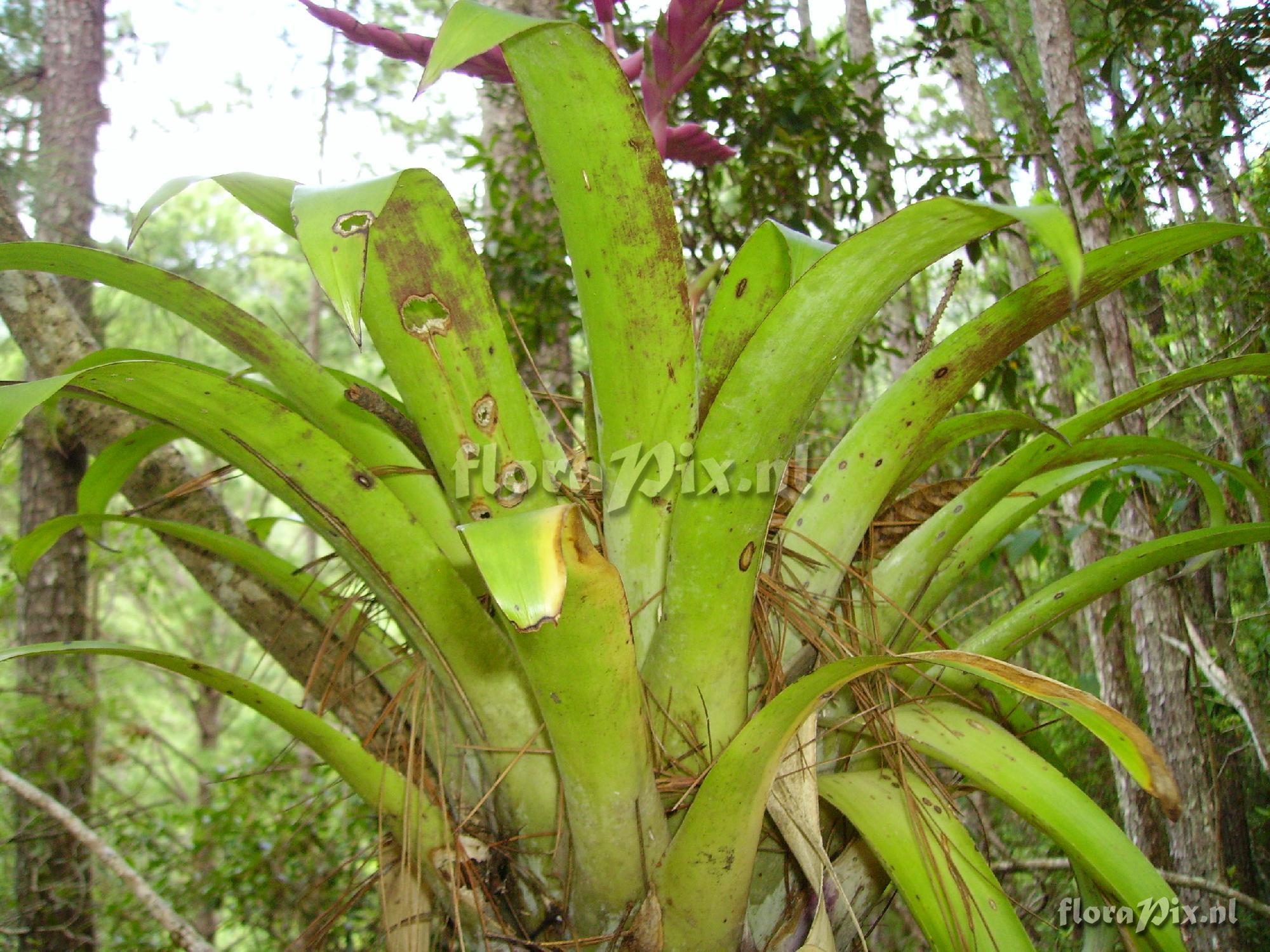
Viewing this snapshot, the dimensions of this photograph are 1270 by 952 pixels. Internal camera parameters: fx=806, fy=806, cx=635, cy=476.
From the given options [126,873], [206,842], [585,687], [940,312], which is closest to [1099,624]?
[940,312]

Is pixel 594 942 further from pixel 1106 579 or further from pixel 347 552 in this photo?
pixel 1106 579

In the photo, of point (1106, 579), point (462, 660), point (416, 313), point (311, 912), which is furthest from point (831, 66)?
point (311, 912)

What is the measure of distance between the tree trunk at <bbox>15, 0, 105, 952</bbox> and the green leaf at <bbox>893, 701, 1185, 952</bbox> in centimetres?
178

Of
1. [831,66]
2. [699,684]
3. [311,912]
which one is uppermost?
[831,66]

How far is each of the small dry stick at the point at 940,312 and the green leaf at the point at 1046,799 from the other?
33 centimetres

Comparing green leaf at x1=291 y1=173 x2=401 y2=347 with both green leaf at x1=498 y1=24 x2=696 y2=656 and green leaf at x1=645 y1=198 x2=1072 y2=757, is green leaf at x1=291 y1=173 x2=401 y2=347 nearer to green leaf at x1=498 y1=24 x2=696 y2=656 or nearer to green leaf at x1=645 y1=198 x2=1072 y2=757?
green leaf at x1=498 y1=24 x2=696 y2=656

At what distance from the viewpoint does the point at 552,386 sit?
6.22 ft

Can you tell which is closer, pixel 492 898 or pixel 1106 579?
pixel 492 898

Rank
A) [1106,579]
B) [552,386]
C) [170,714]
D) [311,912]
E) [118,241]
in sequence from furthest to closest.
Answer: [170,714]
[118,241]
[311,912]
[552,386]
[1106,579]

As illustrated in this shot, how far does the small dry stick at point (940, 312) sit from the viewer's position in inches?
29.6

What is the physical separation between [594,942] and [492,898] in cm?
10

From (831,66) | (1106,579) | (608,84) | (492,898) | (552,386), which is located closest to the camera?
(608,84)

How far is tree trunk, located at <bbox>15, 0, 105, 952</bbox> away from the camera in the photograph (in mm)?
2025

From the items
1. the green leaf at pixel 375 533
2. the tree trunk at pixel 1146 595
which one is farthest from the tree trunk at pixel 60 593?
the tree trunk at pixel 1146 595
